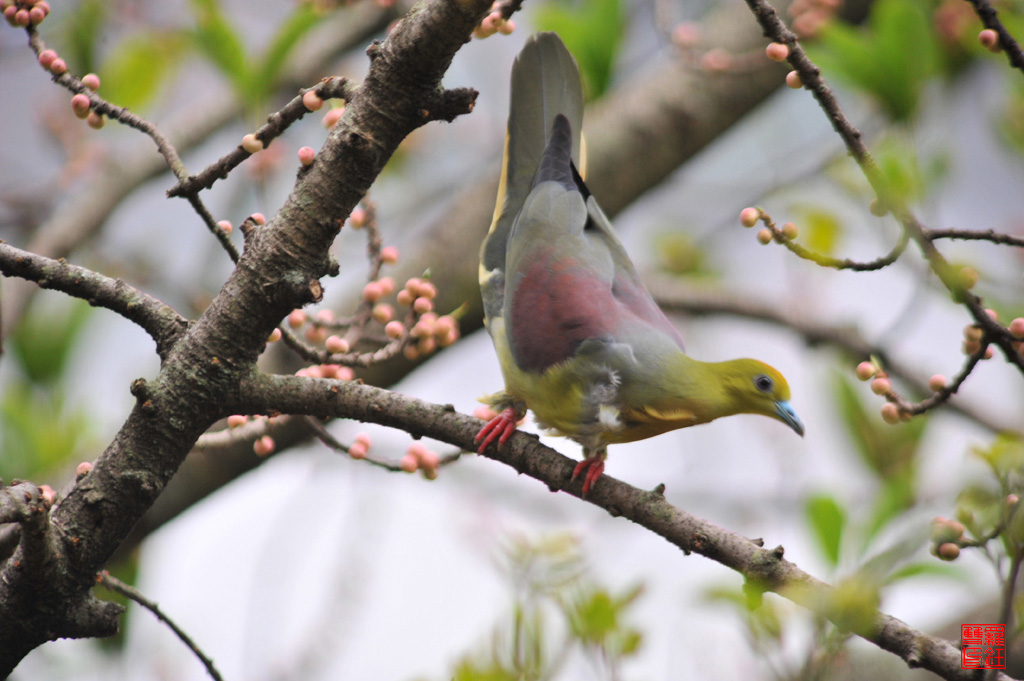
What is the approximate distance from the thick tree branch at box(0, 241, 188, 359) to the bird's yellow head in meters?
1.12

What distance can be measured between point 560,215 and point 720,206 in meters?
2.17

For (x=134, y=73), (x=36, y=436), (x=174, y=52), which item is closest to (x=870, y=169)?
(x=36, y=436)

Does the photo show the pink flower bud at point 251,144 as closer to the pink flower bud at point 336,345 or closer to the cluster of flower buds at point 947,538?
the pink flower bud at point 336,345

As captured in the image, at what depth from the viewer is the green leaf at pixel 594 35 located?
2.55 metres

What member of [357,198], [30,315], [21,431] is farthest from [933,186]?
[30,315]

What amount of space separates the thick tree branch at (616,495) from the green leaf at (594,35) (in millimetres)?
1401

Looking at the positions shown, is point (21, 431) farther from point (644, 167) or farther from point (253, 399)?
Answer: point (644, 167)

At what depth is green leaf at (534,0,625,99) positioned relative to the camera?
8.37ft

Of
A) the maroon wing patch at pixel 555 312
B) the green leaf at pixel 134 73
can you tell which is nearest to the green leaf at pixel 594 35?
the maroon wing patch at pixel 555 312

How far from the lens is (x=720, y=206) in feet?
13.1

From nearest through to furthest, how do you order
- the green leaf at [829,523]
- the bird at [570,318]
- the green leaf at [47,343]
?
the green leaf at [829,523] < the bird at [570,318] < the green leaf at [47,343]

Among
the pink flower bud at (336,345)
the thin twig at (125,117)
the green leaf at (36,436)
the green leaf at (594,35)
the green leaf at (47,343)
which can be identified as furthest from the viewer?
the green leaf at (47,343)

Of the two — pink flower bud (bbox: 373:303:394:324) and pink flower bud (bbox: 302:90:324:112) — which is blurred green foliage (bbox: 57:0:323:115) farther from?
pink flower bud (bbox: 302:90:324:112)

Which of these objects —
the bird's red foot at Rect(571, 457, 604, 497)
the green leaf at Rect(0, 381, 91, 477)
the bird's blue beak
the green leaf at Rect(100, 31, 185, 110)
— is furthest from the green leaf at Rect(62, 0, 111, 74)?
the bird's blue beak
